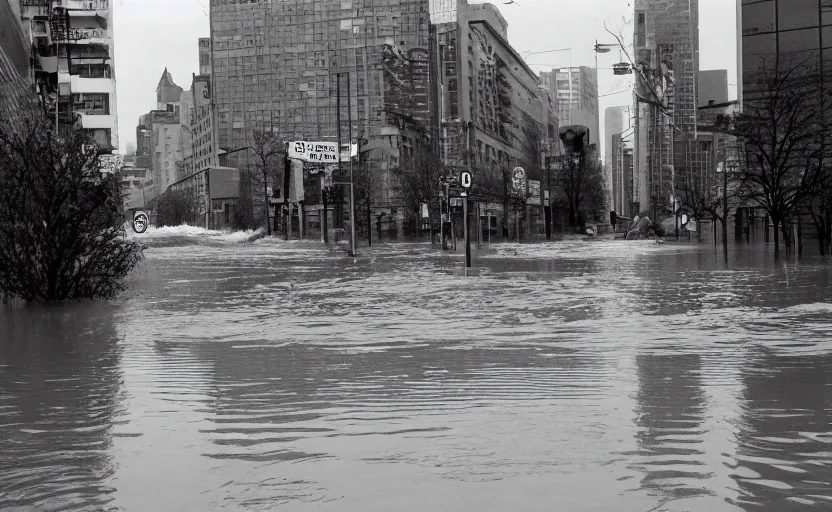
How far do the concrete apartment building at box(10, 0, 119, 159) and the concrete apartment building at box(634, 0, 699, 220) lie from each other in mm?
87086

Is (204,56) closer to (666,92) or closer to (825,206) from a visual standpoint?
(666,92)

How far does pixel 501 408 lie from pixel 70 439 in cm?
287

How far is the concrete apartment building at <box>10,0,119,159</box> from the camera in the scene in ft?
288

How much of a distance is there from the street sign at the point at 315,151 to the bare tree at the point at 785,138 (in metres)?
21.8

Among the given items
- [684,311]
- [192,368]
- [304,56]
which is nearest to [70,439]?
[192,368]

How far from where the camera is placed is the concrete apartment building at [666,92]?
172500 millimetres

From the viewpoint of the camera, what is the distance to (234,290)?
79.6 feet

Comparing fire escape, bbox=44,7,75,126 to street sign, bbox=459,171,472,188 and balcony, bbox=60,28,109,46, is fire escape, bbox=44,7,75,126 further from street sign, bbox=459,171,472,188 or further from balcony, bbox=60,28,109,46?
street sign, bbox=459,171,472,188

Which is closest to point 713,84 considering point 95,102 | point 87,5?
point 95,102

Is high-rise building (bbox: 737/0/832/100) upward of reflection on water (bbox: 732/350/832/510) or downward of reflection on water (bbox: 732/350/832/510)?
upward

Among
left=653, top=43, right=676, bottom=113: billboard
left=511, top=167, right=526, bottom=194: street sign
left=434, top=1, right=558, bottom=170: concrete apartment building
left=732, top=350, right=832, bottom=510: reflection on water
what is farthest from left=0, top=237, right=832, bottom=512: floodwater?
left=653, top=43, right=676, bottom=113: billboard

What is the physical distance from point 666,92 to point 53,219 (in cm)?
16273

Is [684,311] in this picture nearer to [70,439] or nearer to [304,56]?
[70,439]

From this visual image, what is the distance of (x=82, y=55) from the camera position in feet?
349
